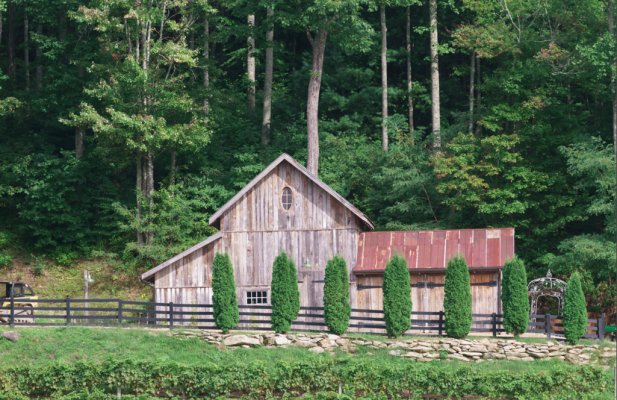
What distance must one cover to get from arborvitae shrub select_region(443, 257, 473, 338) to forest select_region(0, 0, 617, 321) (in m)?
5.38

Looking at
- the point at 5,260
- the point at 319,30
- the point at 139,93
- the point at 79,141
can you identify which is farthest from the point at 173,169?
the point at 319,30

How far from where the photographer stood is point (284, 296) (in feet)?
71.2

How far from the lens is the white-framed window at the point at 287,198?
24547 millimetres

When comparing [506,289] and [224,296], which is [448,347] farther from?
[224,296]

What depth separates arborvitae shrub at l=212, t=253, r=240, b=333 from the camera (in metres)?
21.9

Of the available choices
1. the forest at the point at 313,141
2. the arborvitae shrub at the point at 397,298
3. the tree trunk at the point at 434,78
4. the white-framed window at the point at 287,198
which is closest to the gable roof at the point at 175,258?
the white-framed window at the point at 287,198

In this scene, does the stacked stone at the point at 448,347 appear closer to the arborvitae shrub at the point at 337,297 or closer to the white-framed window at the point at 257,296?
the arborvitae shrub at the point at 337,297

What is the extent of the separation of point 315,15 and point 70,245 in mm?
15831

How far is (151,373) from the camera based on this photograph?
1808cm

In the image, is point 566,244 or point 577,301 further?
point 566,244

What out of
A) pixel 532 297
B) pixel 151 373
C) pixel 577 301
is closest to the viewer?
pixel 151 373

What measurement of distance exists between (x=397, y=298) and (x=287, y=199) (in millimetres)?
5718

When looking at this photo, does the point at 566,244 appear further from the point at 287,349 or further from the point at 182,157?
the point at 182,157

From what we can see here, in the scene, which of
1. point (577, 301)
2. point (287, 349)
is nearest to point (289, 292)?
point (287, 349)
